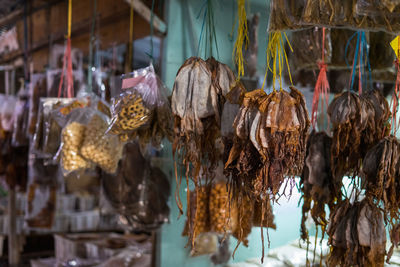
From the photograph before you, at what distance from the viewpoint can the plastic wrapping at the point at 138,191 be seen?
220 cm

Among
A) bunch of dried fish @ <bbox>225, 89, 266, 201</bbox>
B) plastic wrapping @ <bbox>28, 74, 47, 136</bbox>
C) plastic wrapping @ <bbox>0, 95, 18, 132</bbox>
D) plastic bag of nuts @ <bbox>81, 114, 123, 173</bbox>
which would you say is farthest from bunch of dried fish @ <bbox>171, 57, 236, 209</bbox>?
Answer: plastic wrapping @ <bbox>0, 95, 18, 132</bbox>

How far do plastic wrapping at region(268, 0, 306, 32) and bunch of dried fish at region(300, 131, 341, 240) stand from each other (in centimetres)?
47

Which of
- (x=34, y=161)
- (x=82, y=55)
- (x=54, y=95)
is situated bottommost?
(x=34, y=161)

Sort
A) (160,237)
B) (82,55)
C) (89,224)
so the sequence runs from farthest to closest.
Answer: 1. (89,224)
2. (82,55)
3. (160,237)

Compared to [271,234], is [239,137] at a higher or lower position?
higher

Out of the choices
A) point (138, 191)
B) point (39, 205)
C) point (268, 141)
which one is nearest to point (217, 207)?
point (138, 191)

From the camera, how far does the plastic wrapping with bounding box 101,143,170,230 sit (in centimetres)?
220

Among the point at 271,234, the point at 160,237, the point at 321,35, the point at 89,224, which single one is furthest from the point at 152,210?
the point at 89,224

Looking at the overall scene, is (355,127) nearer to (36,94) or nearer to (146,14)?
(146,14)

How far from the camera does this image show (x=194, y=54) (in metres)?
2.12

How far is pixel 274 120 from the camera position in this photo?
107 centimetres

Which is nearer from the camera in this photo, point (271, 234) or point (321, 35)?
point (321, 35)

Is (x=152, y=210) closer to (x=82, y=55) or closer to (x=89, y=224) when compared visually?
(x=82, y=55)

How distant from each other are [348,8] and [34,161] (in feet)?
7.85
